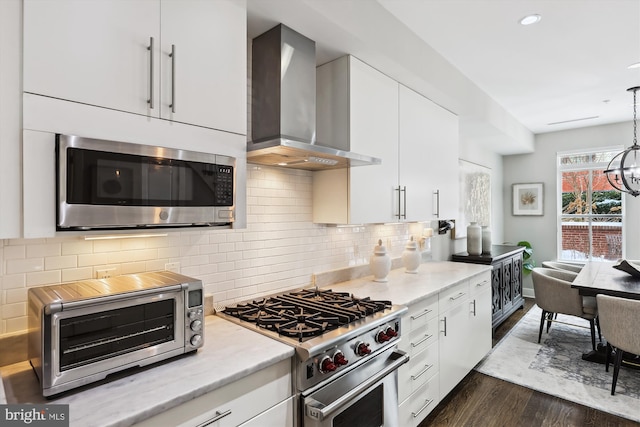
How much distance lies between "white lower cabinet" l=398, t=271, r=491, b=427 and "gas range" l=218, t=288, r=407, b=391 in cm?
33

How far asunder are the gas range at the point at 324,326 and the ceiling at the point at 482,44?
157 cm

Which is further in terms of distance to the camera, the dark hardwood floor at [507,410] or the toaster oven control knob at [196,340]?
the dark hardwood floor at [507,410]

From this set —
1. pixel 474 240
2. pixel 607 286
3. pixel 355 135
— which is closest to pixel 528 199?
pixel 474 240

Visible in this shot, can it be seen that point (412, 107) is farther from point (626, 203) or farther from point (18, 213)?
point (626, 203)

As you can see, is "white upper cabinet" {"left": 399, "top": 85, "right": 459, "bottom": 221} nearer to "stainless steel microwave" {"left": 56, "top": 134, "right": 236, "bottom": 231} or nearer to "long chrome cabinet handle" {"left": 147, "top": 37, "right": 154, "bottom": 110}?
"stainless steel microwave" {"left": 56, "top": 134, "right": 236, "bottom": 231}

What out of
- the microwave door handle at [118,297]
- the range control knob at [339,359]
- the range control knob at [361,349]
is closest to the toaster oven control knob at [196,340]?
the microwave door handle at [118,297]

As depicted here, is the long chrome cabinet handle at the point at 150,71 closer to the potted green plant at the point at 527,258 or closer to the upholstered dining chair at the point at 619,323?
the upholstered dining chair at the point at 619,323

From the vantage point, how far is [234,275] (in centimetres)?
204


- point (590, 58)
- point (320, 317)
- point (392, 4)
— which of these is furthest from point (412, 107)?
point (320, 317)

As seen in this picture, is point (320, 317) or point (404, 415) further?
point (404, 415)

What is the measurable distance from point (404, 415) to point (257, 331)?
3.91ft

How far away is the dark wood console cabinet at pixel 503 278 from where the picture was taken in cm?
421

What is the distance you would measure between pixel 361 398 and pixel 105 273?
1315 millimetres

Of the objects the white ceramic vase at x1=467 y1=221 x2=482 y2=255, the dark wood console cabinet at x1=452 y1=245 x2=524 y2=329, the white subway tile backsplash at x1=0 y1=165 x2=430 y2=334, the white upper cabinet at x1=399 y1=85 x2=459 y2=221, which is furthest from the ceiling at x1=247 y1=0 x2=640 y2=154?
the dark wood console cabinet at x1=452 y1=245 x2=524 y2=329
